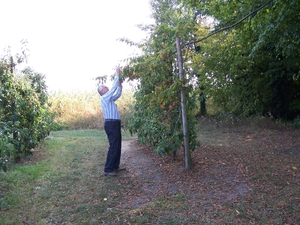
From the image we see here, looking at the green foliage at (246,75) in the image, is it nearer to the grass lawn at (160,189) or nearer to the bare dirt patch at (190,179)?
the grass lawn at (160,189)

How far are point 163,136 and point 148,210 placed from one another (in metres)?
1.90

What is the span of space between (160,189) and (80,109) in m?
12.9

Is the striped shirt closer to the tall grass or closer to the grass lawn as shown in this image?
the grass lawn

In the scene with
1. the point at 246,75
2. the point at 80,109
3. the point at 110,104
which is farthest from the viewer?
the point at 80,109

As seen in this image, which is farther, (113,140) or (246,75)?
(246,75)

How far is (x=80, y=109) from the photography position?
17.7 metres

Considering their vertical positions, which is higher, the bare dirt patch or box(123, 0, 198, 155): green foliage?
box(123, 0, 198, 155): green foliage

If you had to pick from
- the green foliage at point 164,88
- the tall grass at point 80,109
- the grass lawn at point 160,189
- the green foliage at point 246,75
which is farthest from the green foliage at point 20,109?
the tall grass at point 80,109

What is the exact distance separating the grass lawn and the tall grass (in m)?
8.03

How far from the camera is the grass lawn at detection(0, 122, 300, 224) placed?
4473mm

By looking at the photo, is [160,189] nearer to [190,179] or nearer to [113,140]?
[190,179]

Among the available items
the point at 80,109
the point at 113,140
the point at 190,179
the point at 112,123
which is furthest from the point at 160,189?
the point at 80,109

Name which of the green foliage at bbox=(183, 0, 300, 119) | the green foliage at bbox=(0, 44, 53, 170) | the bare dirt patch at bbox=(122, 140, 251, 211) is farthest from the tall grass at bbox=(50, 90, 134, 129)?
the bare dirt patch at bbox=(122, 140, 251, 211)

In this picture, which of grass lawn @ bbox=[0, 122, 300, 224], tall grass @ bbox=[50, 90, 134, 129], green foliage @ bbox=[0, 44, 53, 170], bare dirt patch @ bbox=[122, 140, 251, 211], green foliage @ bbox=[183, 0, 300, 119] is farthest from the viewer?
tall grass @ bbox=[50, 90, 134, 129]
